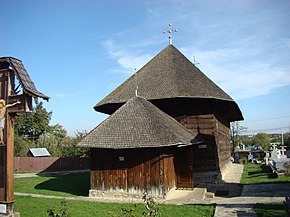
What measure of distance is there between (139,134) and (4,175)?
23.8 ft

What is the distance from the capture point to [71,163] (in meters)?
32.4

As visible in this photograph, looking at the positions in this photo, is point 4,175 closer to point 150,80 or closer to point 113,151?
point 113,151

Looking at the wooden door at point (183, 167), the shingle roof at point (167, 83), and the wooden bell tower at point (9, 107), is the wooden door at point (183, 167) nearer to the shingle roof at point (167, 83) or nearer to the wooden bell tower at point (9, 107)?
the shingle roof at point (167, 83)

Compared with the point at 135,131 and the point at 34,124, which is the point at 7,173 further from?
the point at 34,124

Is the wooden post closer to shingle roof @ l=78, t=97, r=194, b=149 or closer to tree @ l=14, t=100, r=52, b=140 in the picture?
shingle roof @ l=78, t=97, r=194, b=149

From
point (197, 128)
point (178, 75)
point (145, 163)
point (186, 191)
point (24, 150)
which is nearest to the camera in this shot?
point (145, 163)

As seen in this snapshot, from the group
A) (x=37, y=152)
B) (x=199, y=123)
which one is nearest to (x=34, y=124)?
(x=37, y=152)

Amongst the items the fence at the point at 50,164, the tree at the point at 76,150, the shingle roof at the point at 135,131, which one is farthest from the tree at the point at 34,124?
the shingle roof at the point at 135,131

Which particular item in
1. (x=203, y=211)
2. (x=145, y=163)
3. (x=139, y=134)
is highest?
(x=139, y=134)

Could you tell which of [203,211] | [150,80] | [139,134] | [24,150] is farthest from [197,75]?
[24,150]

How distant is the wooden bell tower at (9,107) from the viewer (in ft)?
23.9

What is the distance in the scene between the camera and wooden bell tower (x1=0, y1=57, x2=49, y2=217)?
7.29 meters

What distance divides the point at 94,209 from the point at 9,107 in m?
5.55

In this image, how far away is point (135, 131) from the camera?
1401 centimetres
